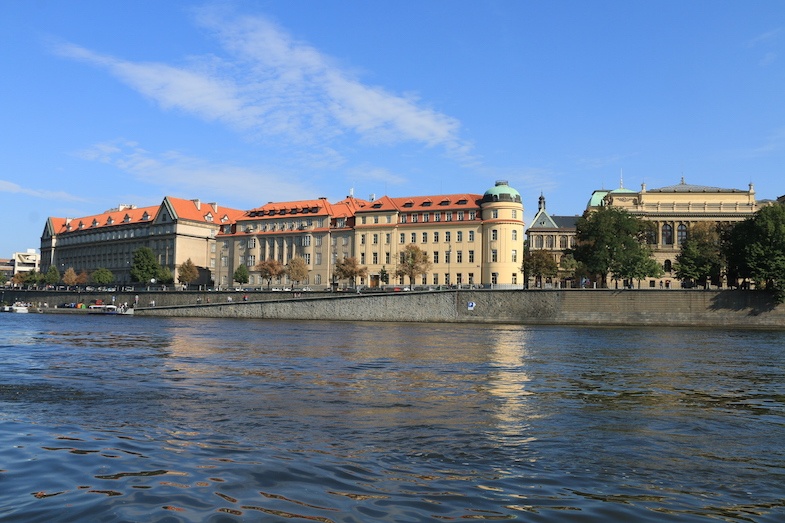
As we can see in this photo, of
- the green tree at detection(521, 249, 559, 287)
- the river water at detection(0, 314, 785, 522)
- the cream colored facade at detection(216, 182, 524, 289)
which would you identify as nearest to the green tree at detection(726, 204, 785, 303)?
the cream colored facade at detection(216, 182, 524, 289)

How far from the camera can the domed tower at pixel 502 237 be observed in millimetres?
116750

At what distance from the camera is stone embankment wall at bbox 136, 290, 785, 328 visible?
83875 mm

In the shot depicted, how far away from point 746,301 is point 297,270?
2894 inches

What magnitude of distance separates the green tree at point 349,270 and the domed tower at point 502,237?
21026mm

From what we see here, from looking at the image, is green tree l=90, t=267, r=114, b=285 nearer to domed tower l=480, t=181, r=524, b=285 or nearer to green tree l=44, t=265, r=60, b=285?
green tree l=44, t=265, r=60, b=285

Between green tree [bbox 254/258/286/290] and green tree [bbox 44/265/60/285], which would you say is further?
green tree [bbox 44/265/60/285]

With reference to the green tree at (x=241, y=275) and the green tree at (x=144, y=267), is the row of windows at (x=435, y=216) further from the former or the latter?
the green tree at (x=144, y=267)

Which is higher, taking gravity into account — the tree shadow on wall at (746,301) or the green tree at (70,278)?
the green tree at (70,278)

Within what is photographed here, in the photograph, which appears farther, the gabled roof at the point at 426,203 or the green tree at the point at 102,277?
the green tree at the point at 102,277

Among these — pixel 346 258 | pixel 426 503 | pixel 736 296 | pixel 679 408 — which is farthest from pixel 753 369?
pixel 346 258

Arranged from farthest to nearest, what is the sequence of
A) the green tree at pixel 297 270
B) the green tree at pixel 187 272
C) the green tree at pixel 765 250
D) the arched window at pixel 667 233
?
1. the green tree at pixel 187 272
2. the green tree at pixel 297 270
3. the arched window at pixel 667 233
4. the green tree at pixel 765 250

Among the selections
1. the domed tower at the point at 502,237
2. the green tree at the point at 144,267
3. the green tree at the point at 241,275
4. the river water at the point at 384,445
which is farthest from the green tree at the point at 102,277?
the river water at the point at 384,445

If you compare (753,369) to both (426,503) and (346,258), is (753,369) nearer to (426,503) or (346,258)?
(426,503)

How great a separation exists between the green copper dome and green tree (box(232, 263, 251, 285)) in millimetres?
49493
